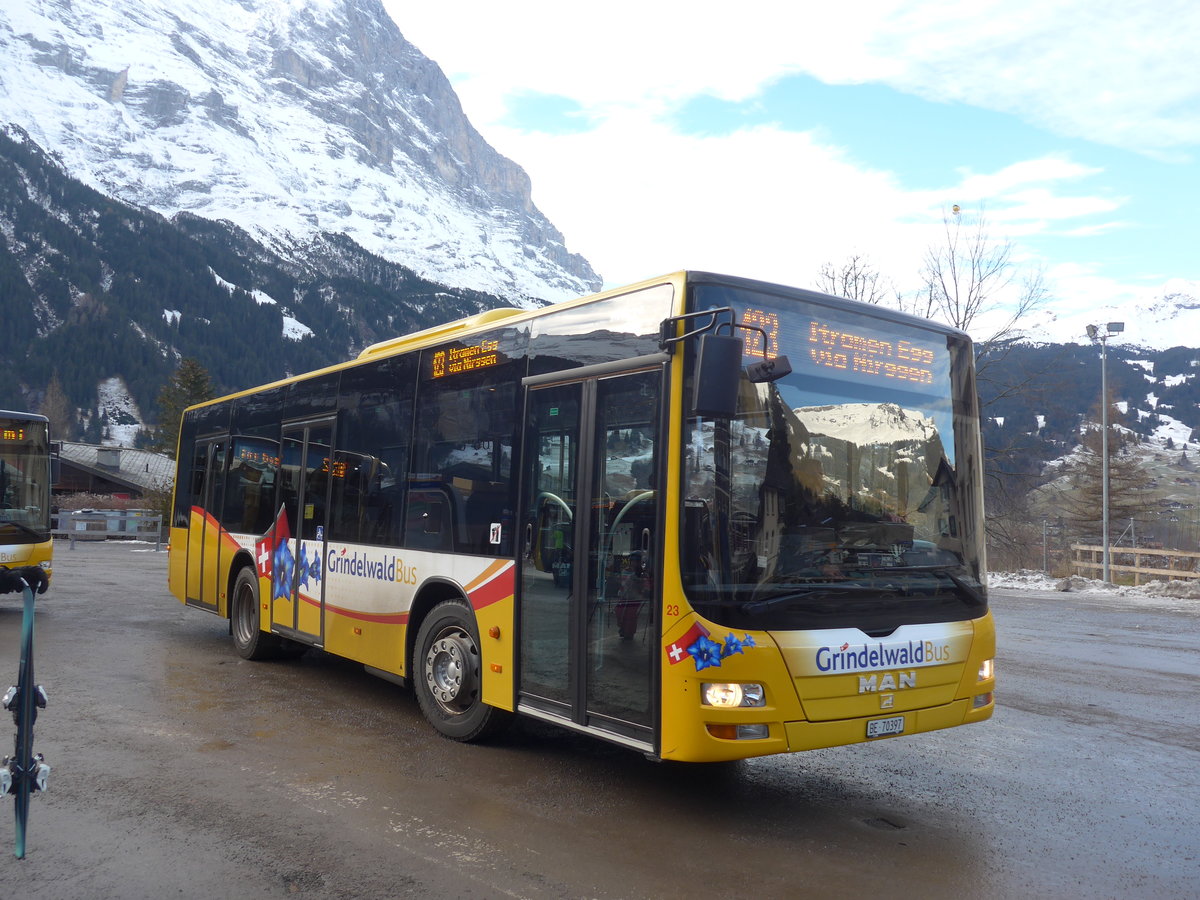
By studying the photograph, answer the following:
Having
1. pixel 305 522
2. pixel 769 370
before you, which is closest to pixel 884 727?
pixel 769 370

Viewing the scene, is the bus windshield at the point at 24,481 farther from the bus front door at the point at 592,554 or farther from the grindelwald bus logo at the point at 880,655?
the grindelwald bus logo at the point at 880,655

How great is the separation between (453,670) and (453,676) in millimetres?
46

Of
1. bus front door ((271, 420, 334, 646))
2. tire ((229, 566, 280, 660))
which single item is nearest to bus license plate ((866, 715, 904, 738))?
bus front door ((271, 420, 334, 646))

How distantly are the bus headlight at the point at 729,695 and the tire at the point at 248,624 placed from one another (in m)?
6.61

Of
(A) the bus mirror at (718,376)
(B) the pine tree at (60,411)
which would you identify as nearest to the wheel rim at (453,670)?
(A) the bus mirror at (718,376)

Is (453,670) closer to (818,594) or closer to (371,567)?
(371,567)

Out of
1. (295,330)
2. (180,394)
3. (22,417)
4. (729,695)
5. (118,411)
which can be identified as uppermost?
(295,330)

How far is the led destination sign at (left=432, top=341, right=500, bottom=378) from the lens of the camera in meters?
7.30

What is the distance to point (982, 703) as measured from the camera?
20.1ft

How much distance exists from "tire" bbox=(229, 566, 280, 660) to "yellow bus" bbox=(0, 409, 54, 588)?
4744 millimetres

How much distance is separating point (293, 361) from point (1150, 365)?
152 metres

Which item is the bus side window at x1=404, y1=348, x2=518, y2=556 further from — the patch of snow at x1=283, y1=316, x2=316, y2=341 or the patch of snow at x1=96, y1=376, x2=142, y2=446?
the patch of snow at x1=283, y1=316, x2=316, y2=341

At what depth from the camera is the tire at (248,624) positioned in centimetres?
1061

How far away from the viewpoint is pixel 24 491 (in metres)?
14.7
